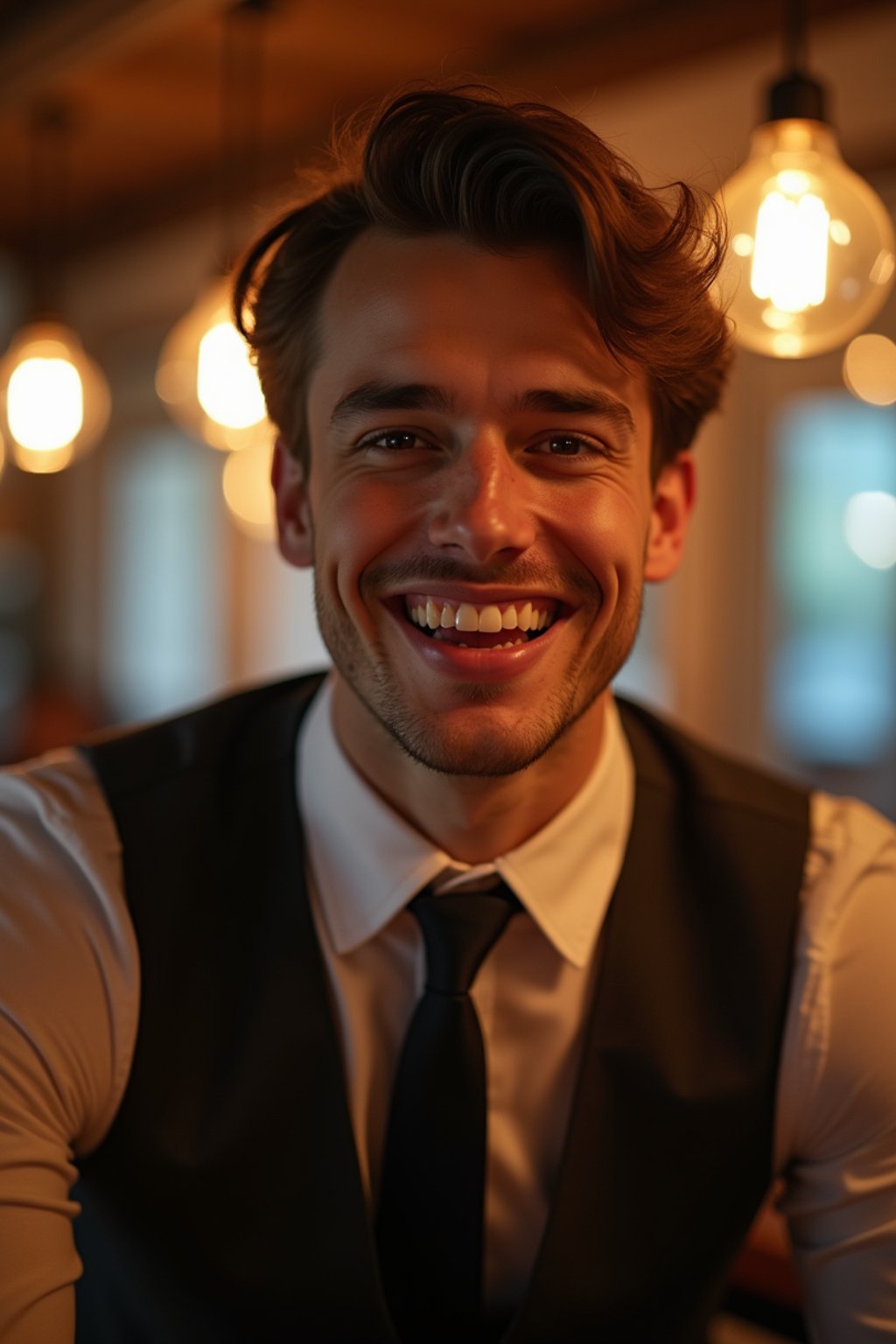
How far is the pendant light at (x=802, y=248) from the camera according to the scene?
4.43ft

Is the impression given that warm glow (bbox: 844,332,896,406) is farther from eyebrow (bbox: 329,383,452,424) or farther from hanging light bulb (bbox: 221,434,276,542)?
eyebrow (bbox: 329,383,452,424)

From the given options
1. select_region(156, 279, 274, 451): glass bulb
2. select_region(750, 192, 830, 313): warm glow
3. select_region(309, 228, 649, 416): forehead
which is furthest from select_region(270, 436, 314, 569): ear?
select_region(156, 279, 274, 451): glass bulb

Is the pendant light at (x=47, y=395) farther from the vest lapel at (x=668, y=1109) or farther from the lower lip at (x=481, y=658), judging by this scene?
the vest lapel at (x=668, y=1109)

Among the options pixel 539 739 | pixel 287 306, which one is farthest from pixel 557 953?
pixel 287 306

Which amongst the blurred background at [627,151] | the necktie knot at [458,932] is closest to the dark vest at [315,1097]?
the necktie knot at [458,932]

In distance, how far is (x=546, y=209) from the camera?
123 cm

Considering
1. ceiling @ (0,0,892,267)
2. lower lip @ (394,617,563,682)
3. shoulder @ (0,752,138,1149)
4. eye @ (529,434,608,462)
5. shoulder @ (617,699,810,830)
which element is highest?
ceiling @ (0,0,892,267)

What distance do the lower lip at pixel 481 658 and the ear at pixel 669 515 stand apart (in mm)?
216

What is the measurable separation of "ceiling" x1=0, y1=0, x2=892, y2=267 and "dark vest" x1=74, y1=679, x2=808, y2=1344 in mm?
1562

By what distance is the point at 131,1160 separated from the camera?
1222 millimetres

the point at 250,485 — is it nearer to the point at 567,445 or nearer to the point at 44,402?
the point at 44,402

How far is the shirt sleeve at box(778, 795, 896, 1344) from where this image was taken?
1.25 meters

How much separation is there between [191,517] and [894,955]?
16.9 feet

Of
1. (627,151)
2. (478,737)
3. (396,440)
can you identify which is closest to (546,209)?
(396,440)
